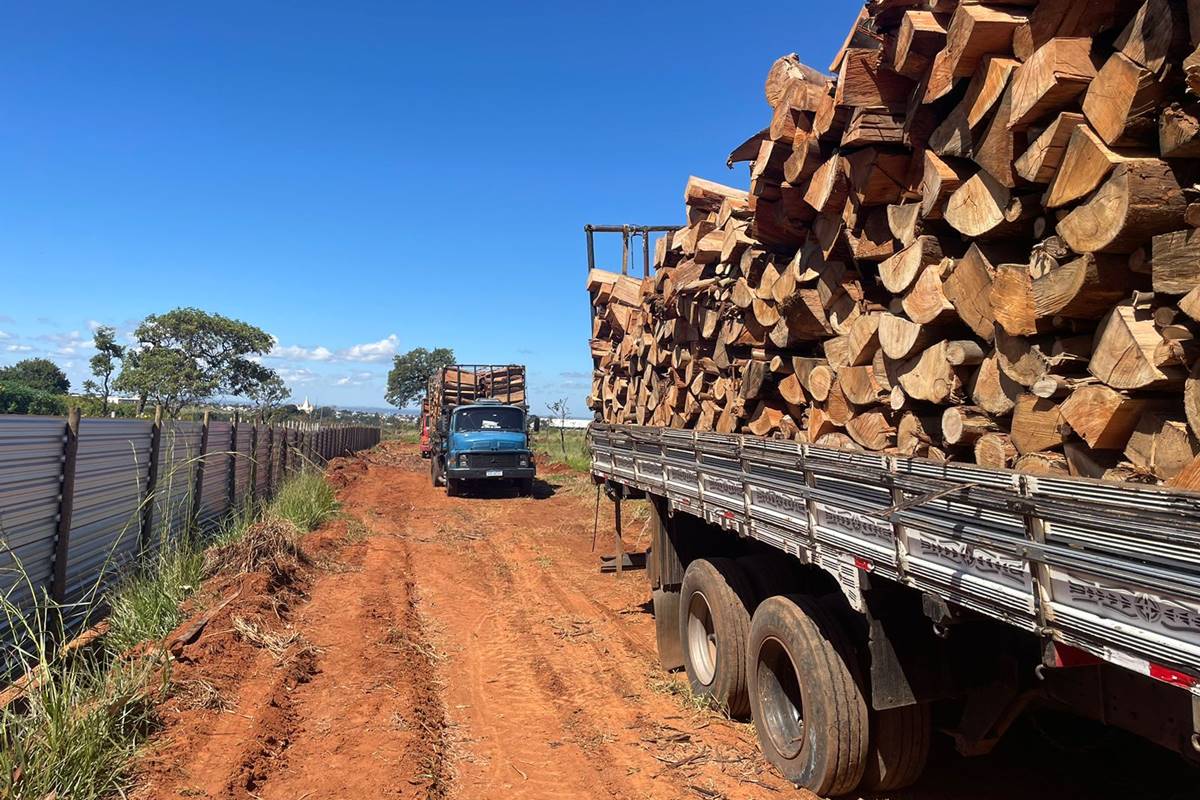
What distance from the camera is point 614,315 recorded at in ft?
31.8

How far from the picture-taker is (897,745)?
12.3 ft

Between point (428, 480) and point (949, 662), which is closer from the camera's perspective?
point (949, 662)

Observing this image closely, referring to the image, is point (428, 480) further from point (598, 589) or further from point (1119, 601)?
point (1119, 601)

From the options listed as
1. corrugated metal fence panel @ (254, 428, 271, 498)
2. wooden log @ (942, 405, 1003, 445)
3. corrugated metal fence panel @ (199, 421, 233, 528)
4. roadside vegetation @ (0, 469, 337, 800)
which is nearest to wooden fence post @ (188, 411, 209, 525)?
corrugated metal fence panel @ (199, 421, 233, 528)

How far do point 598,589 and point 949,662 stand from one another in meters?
6.75

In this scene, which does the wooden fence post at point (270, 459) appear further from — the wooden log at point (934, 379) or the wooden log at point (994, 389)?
the wooden log at point (994, 389)

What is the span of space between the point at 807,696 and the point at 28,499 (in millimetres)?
5210

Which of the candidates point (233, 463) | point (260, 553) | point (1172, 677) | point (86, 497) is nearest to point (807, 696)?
point (1172, 677)

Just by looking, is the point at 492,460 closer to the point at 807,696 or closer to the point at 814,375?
the point at 814,375

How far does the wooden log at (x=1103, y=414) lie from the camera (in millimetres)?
2711

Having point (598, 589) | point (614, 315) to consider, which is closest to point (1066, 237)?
point (614, 315)

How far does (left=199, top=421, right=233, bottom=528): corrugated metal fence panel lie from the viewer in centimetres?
1031

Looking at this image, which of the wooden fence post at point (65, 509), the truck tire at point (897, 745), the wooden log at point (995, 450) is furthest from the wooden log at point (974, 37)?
the wooden fence post at point (65, 509)

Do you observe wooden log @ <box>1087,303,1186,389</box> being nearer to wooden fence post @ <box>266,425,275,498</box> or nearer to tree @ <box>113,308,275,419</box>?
wooden fence post @ <box>266,425,275,498</box>
